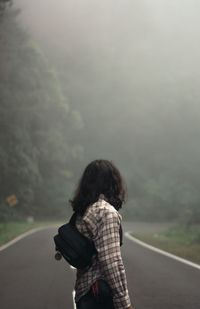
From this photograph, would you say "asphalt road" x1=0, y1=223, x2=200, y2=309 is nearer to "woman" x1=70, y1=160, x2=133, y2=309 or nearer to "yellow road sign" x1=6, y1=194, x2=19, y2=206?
"woman" x1=70, y1=160, x2=133, y2=309

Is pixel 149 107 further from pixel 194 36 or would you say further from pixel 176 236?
pixel 176 236

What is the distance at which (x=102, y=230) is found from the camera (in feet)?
9.98

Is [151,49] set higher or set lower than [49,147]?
higher

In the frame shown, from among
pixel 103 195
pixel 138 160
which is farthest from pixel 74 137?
pixel 103 195

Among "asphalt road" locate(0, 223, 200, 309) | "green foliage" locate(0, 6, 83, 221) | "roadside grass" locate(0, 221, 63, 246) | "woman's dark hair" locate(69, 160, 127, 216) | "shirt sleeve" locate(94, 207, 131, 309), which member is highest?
"green foliage" locate(0, 6, 83, 221)

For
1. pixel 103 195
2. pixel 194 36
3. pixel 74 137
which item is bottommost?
pixel 103 195

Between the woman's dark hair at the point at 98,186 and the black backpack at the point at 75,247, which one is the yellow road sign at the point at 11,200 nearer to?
the woman's dark hair at the point at 98,186

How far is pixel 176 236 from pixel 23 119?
68.8ft

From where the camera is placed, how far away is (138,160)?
69500 millimetres

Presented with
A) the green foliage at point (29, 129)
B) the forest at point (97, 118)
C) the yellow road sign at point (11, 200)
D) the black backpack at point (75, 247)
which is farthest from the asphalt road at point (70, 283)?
the green foliage at point (29, 129)

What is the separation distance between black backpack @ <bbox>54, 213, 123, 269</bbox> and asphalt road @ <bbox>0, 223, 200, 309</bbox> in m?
3.94

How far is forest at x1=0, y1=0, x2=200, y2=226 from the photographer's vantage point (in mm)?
37438

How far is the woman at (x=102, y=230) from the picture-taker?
3.00 meters

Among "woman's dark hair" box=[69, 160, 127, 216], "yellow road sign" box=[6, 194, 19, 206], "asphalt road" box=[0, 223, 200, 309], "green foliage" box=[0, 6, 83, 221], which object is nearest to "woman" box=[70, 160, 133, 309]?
"woman's dark hair" box=[69, 160, 127, 216]
